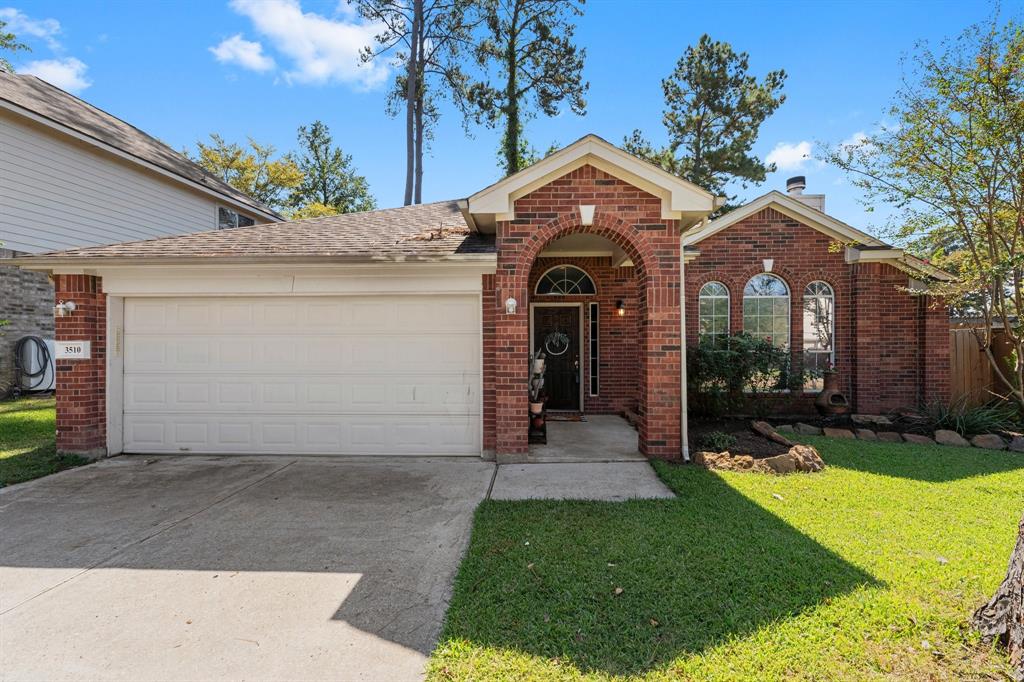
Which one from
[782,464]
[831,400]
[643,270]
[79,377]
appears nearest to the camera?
[782,464]

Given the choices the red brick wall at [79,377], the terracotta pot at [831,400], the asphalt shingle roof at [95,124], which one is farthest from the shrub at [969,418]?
the asphalt shingle roof at [95,124]

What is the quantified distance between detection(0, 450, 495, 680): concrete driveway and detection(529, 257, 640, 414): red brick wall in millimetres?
4536

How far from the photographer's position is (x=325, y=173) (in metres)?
29.3

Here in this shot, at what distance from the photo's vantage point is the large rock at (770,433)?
6.78 meters

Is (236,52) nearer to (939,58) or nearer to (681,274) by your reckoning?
(681,274)

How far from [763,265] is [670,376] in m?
4.99

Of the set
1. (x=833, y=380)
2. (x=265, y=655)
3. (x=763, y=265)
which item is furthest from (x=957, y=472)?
(x=265, y=655)

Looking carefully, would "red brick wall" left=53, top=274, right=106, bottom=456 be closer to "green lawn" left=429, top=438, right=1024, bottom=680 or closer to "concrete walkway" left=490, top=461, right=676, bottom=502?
"concrete walkway" left=490, top=461, right=676, bottom=502

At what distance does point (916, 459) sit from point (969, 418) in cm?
246

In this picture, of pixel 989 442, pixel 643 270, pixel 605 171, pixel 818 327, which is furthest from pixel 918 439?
pixel 605 171

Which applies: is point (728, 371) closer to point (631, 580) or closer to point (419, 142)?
point (631, 580)

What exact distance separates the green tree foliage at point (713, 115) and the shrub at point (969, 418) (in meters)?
13.1

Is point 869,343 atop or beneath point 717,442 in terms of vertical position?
atop

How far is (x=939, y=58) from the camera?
622cm
